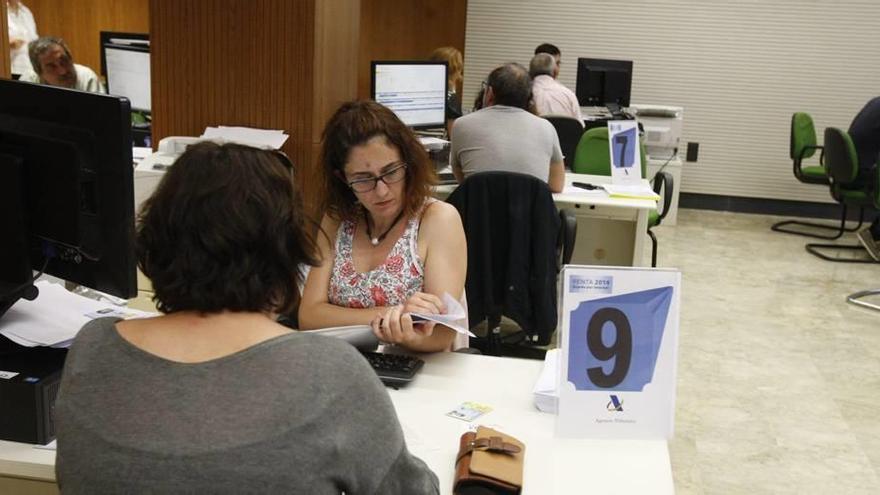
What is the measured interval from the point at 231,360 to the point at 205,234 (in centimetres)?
17

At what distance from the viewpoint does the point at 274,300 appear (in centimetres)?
118

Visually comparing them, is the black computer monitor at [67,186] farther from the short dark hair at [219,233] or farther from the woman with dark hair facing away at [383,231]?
the woman with dark hair facing away at [383,231]

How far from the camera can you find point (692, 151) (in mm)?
8047

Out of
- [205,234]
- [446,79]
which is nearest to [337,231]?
[205,234]

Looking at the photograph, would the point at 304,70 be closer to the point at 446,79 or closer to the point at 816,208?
the point at 446,79

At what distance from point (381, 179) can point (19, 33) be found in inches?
192

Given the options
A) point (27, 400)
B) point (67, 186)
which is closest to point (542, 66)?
point (67, 186)

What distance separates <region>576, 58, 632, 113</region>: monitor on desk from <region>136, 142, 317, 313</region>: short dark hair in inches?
252

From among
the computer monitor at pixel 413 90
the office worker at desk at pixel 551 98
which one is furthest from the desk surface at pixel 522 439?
the office worker at desk at pixel 551 98

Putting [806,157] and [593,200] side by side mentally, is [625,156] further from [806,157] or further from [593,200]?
[806,157]

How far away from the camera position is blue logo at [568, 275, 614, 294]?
5.42 ft

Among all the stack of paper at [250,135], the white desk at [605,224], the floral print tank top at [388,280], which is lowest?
the white desk at [605,224]

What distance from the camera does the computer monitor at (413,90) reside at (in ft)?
17.0

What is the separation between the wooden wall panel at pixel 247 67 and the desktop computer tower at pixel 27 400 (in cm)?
177
